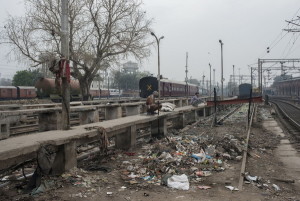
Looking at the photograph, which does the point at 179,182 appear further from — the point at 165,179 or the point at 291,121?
the point at 291,121

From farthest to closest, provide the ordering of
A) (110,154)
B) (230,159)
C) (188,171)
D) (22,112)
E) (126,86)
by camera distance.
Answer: (126,86) < (22,112) < (110,154) < (230,159) < (188,171)

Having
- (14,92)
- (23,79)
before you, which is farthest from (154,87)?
(23,79)

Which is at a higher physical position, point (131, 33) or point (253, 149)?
point (131, 33)

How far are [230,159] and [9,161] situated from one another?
568cm

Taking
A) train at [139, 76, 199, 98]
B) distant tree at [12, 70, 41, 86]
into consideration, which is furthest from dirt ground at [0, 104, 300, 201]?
distant tree at [12, 70, 41, 86]

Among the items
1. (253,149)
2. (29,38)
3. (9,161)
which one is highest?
(29,38)

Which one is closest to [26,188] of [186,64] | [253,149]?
[253,149]

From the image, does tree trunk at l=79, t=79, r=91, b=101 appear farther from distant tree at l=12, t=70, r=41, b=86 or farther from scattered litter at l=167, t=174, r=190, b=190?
distant tree at l=12, t=70, r=41, b=86

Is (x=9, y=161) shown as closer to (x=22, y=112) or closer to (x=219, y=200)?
(x=219, y=200)

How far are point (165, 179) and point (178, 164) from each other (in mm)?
1313

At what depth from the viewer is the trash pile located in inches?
234

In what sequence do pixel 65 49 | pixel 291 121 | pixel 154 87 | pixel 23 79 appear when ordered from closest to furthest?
pixel 65 49, pixel 291 121, pixel 154 87, pixel 23 79

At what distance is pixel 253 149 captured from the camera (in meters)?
10.1

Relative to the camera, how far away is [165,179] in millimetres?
5828
